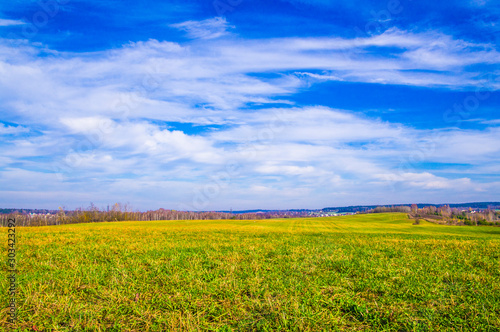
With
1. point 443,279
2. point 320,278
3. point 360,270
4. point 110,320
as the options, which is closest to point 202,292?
point 110,320

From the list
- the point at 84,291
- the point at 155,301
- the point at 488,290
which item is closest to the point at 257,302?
the point at 155,301

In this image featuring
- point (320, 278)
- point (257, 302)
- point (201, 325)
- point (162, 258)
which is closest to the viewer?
point (201, 325)

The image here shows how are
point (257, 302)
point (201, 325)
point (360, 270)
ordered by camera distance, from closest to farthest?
1. point (201, 325)
2. point (257, 302)
3. point (360, 270)

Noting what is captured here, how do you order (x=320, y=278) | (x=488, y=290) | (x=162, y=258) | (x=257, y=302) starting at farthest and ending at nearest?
(x=162, y=258) < (x=320, y=278) < (x=488, y=290) < (x=257, y=302)

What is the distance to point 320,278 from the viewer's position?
19.0 feet

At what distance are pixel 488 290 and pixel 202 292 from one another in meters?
5.34

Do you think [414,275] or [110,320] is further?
[414,275]

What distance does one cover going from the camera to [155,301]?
440 cm

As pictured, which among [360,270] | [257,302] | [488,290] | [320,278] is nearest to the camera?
[257,302]

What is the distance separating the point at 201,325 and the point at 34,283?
348cm

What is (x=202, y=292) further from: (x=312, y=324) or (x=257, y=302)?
(x=312, y=324)

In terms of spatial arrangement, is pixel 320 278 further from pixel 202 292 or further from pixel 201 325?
pixel 201 325

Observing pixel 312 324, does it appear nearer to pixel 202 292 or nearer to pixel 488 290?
pixel 202 292

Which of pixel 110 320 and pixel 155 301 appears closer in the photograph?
pixel 110 320
